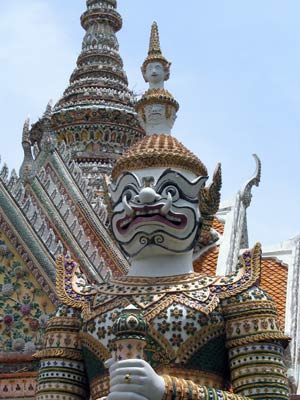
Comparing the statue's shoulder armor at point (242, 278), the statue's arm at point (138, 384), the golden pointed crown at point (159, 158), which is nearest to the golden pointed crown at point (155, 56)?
the golden pointed crown at point (159, 158)

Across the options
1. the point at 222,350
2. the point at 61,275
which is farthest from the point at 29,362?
the point at 222,350

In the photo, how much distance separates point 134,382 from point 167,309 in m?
0.71

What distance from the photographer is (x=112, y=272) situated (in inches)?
347

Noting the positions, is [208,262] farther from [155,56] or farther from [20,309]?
[155,56]

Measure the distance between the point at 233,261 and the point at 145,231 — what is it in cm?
332

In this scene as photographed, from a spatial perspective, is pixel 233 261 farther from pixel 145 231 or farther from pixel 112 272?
pixel 145 231

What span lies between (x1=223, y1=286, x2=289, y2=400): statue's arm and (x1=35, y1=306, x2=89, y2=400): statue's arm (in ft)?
2.55

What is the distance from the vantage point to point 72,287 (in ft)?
16.4

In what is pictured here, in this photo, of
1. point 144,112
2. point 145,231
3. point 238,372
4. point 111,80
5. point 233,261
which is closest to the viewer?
point 238,372

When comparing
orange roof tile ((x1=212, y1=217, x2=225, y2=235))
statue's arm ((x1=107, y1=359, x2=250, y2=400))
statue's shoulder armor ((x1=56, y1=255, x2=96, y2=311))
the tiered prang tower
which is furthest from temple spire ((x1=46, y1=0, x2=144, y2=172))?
statue's arm ((x1=107, y1=359, x2=250, y2=400))

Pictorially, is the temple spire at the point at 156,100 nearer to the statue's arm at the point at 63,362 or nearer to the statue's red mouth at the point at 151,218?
the statue's red mouth at the point at 151,218

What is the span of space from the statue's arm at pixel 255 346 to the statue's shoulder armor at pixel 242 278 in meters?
0.04

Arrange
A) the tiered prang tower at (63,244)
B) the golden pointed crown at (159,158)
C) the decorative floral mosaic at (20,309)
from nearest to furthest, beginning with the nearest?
1. the golden pointed crown at (159,158)
2. the tiered prang tower at (63,244)
3. the decorative floral mosaic at (20,309)

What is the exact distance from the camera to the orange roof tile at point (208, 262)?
8.05 meters
